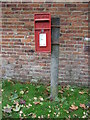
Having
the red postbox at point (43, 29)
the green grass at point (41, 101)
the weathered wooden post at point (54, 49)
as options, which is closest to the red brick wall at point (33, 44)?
the green grass at point (41, 101)

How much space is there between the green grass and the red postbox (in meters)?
1.14

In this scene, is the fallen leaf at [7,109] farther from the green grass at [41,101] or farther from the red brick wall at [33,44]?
the red brick wall at [33,44]

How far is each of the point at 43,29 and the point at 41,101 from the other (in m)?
1.45

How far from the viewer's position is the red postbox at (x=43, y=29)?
3625 millimetres

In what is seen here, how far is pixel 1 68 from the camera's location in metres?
5.06

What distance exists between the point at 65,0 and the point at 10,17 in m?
1.35

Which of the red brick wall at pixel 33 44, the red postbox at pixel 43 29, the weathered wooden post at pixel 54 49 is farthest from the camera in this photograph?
the red brick wall at pixel 33 44

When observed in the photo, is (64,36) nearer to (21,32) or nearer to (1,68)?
(21,32)

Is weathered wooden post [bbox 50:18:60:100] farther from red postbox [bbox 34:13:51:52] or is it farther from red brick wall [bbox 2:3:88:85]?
red brick wall [bbox 2:3:88:85]

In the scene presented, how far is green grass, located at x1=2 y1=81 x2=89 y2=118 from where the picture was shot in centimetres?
370

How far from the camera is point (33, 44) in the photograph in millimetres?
4848

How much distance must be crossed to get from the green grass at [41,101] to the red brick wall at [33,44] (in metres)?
0.29

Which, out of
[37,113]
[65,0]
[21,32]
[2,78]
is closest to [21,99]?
[37,113]

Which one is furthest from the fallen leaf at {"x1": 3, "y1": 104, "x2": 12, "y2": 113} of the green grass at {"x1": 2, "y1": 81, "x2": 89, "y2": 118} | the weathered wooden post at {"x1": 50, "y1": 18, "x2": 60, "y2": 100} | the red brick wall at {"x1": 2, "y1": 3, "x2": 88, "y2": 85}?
the red brick wall at {"x1": 2, "y1": 3, "x2": 88, "y2": 85}
